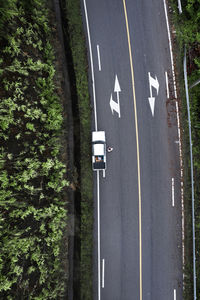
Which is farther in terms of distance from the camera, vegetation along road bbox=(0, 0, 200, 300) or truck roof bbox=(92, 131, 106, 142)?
truck roof bbox=(92, 131, 106, 142)

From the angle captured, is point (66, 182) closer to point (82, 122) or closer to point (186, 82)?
point (82, 122)

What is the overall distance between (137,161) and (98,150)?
3261 mm

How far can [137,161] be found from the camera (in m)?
15.2

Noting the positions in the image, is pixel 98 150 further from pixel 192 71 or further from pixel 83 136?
pixel 192 71

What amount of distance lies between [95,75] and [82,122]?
3.96 meters

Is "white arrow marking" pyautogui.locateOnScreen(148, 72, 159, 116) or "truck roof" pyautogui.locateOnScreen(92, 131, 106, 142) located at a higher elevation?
"white arrow marking" pyautogui.locateOnScreen(148, 72, 159, 116)

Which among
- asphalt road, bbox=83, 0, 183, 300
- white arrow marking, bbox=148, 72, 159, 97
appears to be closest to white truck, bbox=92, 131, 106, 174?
asphalt road, bbox=83, 0, 183, 300

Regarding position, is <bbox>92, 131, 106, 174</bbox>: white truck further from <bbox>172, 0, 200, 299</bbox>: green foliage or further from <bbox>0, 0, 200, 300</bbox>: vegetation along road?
<bbox>172, 0, 200, 299</bbox>: green foliage

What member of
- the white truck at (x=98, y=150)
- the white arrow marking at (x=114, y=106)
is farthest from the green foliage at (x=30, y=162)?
the white arrow marking at (x=114, y=106)

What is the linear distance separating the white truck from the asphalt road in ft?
2.41

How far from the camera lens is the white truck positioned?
14438 mm

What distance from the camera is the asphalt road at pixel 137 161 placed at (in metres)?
14.6

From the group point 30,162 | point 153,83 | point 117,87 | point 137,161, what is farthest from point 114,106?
point 30,162

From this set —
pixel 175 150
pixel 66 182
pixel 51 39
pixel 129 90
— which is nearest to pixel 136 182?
pixel 175 150
